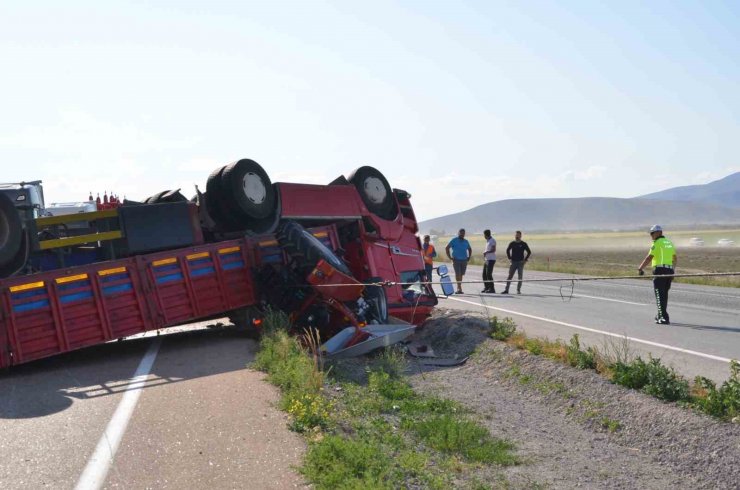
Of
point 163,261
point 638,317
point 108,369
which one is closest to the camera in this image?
point 108,369

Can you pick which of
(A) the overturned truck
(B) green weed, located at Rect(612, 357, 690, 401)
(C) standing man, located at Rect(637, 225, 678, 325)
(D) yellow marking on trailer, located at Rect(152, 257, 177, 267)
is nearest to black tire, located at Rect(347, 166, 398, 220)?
(A) the overturned truck

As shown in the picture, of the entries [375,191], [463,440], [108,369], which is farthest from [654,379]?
[375,191]

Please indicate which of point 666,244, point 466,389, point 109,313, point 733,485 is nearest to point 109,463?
point 733,485

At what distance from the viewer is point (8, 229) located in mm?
10828

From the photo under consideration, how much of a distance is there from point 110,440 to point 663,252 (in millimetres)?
10508

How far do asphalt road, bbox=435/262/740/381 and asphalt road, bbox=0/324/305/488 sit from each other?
494 centimetres

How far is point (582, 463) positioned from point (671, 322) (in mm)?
9511

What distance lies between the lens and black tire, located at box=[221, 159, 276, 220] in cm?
1308

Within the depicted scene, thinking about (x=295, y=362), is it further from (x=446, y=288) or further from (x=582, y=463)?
(x=446, y=288)

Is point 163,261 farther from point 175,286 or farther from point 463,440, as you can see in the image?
point 463,440

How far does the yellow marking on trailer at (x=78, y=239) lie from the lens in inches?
452

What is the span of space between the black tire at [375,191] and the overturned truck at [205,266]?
0.76 feet

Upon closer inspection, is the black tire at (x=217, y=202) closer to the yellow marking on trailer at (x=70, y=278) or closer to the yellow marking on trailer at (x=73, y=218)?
the yellow marking on trailer at (x=73, y=218)

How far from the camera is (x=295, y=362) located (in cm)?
926
